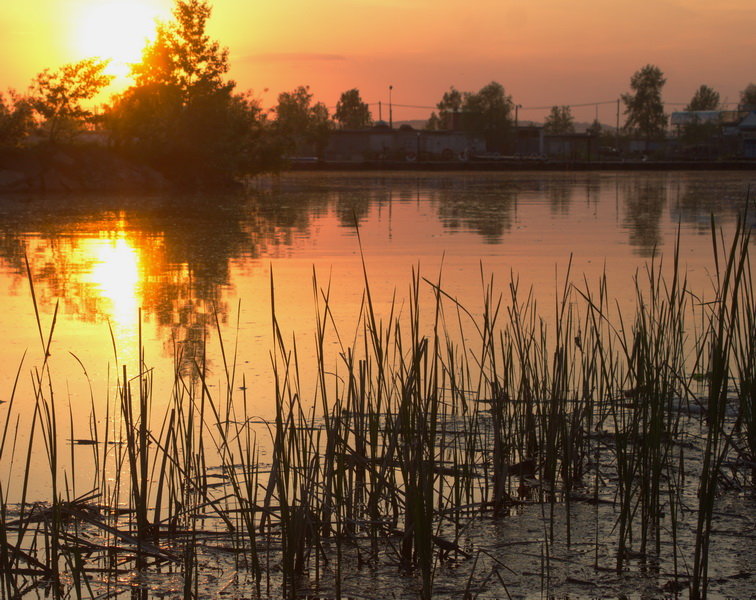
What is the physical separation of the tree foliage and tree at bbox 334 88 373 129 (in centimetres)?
7045

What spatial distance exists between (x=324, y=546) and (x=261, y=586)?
0.25 meters

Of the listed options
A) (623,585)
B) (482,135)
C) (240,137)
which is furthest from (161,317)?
(482,135)

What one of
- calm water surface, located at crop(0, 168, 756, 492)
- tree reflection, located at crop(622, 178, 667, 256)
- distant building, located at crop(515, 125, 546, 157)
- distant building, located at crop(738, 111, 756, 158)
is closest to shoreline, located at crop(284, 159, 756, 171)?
distant building, located at crop(738, 111, 756, 158)

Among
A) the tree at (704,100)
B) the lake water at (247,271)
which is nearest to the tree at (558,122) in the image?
the tree at (704,100)

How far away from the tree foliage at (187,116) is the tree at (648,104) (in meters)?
69.6

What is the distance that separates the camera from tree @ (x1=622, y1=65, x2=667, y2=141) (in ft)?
305

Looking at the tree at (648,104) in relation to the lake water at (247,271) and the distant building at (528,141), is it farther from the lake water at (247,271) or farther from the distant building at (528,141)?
the lake water at (247,271)

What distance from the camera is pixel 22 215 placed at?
15.3 metres

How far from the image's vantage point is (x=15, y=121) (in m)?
26.0

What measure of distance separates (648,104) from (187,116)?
72.3 meters

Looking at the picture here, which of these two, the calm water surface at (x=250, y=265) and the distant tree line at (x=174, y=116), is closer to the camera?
the calm water surface at (x=250, y=265)

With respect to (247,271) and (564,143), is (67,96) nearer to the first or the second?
(247,271)


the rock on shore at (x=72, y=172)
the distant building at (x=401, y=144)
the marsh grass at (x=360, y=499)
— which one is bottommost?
the marsh grass at (x=360, y=499)

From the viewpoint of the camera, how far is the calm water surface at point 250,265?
480 cm
